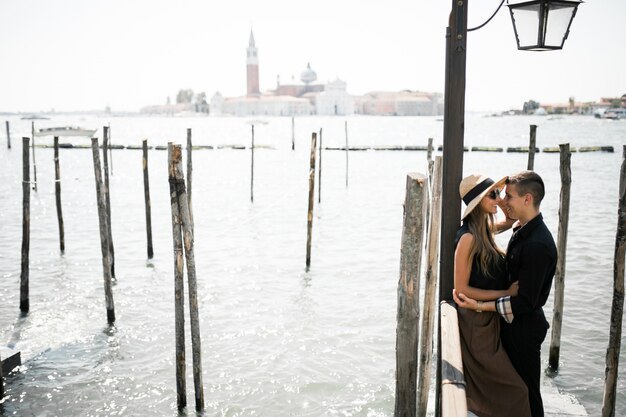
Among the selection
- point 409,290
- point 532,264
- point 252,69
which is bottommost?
point 409,290

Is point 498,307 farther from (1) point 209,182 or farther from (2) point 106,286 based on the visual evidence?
(1) point 209,182

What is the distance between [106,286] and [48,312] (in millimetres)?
1118

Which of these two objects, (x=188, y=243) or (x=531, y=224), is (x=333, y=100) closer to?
(x=188, y=243)

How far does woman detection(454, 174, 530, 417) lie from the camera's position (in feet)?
9.34

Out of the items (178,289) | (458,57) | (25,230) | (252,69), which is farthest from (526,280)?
(252,69)

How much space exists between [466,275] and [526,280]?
30cm

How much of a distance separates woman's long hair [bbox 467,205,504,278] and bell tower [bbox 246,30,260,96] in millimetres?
147322

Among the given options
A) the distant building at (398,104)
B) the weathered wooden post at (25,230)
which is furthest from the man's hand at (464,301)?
the distant building at (398,104)

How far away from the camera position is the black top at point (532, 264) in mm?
2645

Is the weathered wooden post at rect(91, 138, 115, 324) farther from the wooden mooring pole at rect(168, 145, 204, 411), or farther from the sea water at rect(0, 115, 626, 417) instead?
the wooden mooring pole at rect(168, 145, 204, 411)

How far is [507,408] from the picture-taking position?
2.88 metres

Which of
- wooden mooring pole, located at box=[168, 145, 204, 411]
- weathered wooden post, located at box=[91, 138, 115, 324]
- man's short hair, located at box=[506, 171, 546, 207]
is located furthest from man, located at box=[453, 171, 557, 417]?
weathered wooden post, located at box=[91, 138, 115, 324]

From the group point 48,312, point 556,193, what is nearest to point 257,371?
point 48,312

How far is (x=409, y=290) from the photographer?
9.05ft
